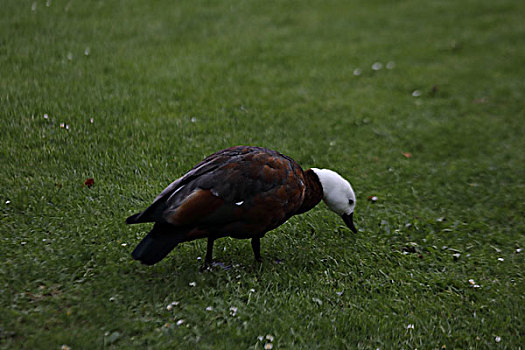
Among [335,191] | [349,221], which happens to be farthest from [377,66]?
[335,191]

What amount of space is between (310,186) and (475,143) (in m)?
3.96

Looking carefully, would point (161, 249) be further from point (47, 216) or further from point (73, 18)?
point (73, 18)

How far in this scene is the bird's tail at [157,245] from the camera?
135 inches

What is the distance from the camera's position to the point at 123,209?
466 centimetres

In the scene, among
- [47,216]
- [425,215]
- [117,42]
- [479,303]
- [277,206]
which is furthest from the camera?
[117,42]

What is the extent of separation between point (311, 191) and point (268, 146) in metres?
2.02

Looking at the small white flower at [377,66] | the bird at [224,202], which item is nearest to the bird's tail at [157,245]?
the bird at [224,202]

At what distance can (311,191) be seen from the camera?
14.0 feet

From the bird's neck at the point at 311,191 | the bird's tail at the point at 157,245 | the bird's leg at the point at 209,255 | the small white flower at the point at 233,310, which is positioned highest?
the bird's tail at the point at 157,245

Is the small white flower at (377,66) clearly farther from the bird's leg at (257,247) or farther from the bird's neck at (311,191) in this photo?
the bird's leg at (257,247)

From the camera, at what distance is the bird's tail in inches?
135

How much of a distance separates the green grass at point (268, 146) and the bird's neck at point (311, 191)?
49 centimetres

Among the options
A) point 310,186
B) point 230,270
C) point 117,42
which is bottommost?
point 230,270

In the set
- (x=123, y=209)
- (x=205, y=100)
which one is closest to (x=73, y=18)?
(x=205, y=100)
